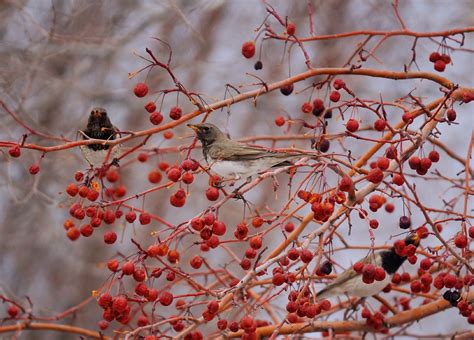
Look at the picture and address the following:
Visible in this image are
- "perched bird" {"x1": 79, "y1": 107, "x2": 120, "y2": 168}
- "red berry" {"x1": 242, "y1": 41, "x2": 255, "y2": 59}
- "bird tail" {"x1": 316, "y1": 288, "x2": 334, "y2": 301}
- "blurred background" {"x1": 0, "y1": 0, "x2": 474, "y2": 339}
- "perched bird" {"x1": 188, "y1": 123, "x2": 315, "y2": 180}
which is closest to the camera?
"perched bird" {"x1": 188, "y1": 123, "x2": 315, "y2": 180}

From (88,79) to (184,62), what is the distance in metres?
1.11

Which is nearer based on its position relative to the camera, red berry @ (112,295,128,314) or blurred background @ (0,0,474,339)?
red berry @ (112,295,128,314)

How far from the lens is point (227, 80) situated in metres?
7.79

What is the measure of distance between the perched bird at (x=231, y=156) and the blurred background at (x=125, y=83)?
674 millimetres

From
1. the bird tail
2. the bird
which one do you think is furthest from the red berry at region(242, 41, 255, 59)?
the bird tail

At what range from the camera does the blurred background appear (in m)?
5.24

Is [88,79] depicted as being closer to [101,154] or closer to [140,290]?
[101,154]

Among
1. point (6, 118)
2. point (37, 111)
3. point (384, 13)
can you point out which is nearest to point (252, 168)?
point (6, 118)

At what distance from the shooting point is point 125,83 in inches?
260

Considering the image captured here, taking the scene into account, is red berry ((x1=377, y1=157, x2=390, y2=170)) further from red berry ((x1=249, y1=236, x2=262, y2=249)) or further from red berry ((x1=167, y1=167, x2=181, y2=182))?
red berry ((x1=167, y1=167, x2=181, y2=182))

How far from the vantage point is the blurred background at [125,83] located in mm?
5238

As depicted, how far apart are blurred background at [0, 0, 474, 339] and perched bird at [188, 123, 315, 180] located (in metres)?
0.67

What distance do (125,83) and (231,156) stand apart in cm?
338

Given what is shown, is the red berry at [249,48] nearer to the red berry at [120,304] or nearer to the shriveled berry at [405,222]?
the shriveled berry at [405,222]
